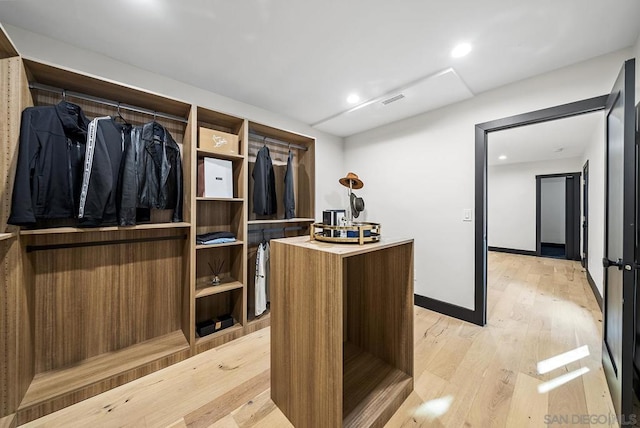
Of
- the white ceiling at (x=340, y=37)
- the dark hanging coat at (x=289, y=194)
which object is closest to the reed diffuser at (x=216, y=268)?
the dark hanging coat at (x=289, y=194)

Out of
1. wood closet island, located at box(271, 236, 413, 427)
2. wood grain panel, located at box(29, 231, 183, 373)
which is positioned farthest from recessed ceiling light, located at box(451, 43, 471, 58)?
wood grain panel, located at box(29, 231, 183, 373)

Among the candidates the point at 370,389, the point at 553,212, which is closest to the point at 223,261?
the point at 370,389

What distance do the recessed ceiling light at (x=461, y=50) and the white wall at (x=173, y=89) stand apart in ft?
6.33

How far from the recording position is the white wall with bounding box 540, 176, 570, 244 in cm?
689

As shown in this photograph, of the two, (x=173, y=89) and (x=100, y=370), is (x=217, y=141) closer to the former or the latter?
(x=173, y=89)

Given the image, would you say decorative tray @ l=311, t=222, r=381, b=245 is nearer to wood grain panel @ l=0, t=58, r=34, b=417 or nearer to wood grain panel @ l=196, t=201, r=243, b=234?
wood grain panel @ l=196, t=201, r=243, b=234

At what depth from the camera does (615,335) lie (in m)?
1.49

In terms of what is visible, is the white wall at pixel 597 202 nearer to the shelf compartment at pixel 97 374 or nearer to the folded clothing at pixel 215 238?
the folded clothing at pixel 215 238

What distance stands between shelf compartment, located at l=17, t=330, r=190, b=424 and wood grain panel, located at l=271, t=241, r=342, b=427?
3.32 feet

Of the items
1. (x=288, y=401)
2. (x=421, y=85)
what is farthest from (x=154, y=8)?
(x=288, y=401)

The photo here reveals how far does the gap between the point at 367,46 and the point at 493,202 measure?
6.49 meters

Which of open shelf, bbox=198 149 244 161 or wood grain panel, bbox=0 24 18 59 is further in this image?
open shelf, bbox=198 149 244 161

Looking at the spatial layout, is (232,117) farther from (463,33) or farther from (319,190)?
(463,33)

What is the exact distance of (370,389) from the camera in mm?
1478
